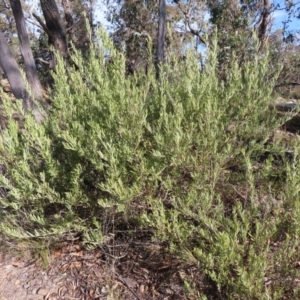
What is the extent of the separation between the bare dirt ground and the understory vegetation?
8.0 inches

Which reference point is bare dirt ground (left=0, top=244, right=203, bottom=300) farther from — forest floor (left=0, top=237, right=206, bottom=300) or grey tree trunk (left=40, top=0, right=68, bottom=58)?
grey tree trunk (left=40, top=0, right=68, bottom=58)

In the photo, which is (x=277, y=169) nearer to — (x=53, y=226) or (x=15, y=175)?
(x=53, y=226)

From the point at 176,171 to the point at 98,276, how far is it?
1.17m

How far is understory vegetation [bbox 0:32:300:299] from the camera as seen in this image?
1.94 m

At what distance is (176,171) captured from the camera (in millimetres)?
2322

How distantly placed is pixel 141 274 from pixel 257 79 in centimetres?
184

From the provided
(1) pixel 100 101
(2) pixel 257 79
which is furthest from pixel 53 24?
(2) pixel 257 79

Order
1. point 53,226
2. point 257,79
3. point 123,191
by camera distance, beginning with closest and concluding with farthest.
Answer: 1. point 123,191
2. point 257,79
3. point 53,226

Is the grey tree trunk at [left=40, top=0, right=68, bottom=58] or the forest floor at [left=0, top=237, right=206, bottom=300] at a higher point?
the grey tree trunk at [left=40, top=0, right=68, bottom=58]

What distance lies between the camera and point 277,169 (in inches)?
95.7

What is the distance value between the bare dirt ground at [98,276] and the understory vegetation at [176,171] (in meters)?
0.20

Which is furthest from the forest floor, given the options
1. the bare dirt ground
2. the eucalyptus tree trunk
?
the eucalyptus tree trunk

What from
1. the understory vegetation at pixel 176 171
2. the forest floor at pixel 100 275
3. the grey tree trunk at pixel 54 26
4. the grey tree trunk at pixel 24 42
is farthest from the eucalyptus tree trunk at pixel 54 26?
the forest floor at pixel 100 275

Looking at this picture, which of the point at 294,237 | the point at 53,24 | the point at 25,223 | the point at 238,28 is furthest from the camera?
the point at 238,28
